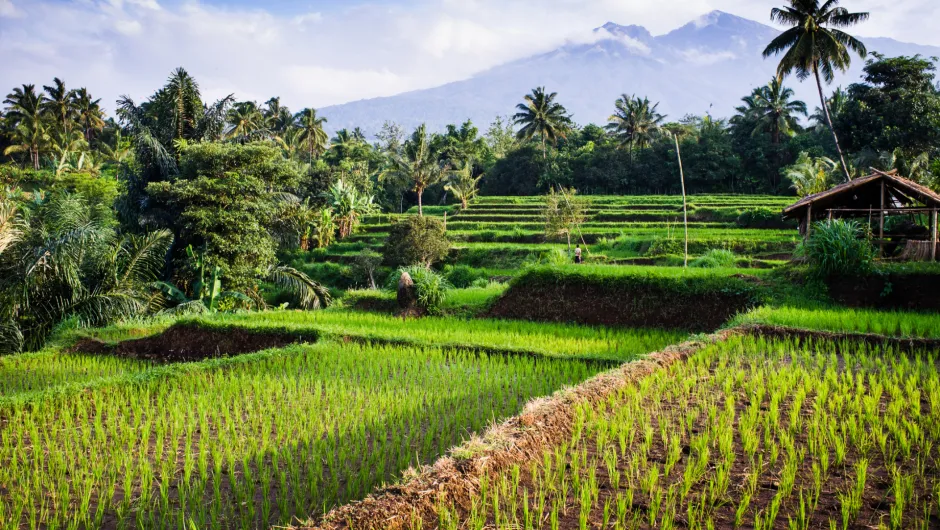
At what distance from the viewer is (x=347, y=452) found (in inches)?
181

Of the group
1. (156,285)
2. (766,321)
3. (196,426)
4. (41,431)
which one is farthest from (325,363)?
(156,285)

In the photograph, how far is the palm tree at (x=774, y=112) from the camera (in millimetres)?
42375

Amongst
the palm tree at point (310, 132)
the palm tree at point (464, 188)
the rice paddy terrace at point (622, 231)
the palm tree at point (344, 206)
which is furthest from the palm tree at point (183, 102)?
the palm tree at point (310, 132)

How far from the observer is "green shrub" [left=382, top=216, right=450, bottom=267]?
1043 inches

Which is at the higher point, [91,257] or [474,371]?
[91,257]

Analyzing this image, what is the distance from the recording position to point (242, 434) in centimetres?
502

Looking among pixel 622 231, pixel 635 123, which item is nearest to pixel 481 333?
pixel 622 231

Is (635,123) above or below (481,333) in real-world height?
above

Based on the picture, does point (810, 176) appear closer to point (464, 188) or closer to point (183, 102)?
point (464, 188)

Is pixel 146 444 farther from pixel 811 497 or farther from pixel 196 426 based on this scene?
pixel 811 497

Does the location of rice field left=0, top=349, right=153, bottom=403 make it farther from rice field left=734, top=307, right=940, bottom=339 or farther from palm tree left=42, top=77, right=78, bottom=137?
palm tree left=42, top=77, right=78, bottom=137

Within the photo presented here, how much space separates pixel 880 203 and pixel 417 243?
16854mm

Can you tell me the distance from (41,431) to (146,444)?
144 centimetres

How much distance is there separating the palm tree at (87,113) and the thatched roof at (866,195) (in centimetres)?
5252
